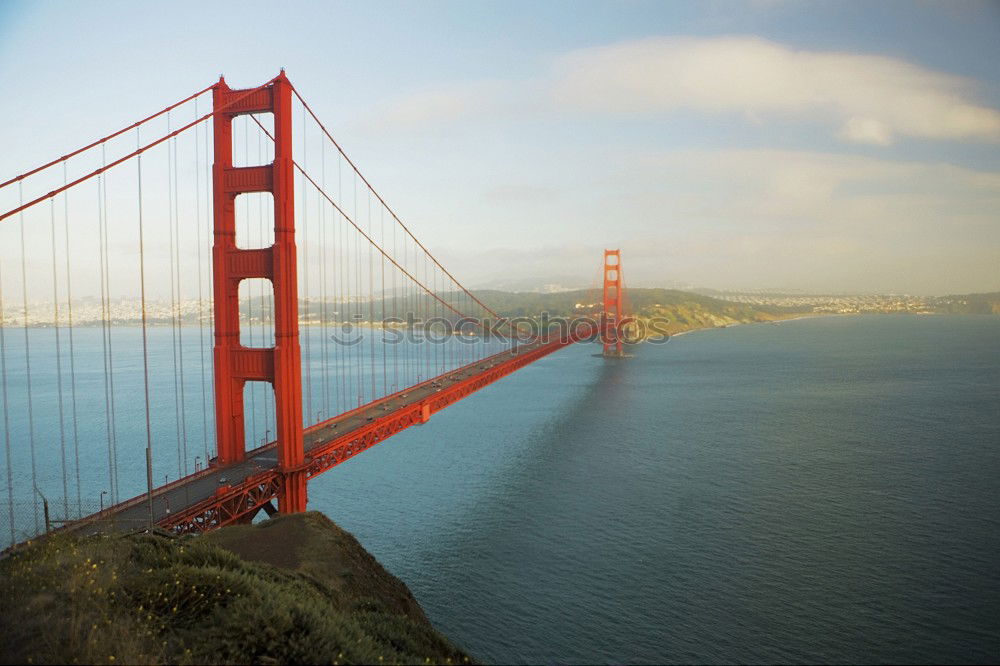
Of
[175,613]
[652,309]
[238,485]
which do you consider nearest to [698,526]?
[238,485]

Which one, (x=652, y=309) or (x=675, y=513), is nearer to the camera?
(x=675, y=513)

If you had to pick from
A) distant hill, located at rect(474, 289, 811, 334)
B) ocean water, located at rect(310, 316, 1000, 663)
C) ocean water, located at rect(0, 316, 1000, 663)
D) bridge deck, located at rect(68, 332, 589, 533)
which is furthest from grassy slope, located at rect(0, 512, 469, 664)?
distant hill, located at rect(474, 289, 811, 334)

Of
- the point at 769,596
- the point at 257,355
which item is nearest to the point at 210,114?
the point at 257,355

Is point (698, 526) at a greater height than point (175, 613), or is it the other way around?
point (175, 613)

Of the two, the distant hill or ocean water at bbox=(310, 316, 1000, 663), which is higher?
the distant hill

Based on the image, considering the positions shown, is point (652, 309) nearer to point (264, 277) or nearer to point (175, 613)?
point (264, 277)

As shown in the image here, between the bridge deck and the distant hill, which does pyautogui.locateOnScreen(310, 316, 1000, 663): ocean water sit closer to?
the bridge deck

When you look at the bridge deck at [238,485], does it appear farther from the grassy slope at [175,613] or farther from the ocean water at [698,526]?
the ocean water at [698,526]

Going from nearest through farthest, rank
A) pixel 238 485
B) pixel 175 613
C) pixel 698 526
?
pixel 175 613 → pixel 238 485 → pixel 698 526
